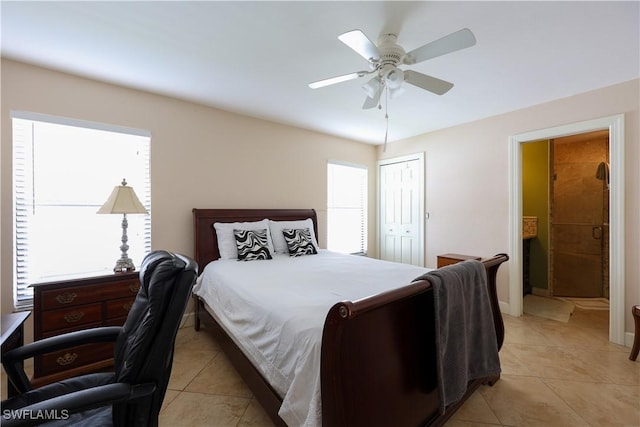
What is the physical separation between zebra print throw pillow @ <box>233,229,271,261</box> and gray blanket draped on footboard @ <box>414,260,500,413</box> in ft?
6.33

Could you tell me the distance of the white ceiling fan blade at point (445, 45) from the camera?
1.44 metres

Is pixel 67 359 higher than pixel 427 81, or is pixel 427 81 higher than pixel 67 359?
pixel 427 81

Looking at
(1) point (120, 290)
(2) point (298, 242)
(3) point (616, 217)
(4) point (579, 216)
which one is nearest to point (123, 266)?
(1) point (120, 290)

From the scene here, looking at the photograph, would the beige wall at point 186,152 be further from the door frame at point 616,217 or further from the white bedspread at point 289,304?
the door frame at point 616,217

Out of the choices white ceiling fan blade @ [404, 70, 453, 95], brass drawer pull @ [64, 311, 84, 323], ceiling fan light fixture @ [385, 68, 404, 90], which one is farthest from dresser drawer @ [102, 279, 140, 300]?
white ceiling fan blade @ [404, 70, 453, 95]

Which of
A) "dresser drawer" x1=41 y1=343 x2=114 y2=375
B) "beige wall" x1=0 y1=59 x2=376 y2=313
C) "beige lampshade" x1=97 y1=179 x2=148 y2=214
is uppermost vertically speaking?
"beige wall" x1=0 y1=59 x2=376 y2=313

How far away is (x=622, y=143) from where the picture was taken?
8.46 ft

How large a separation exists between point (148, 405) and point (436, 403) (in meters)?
1.42

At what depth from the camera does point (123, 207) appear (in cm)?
231

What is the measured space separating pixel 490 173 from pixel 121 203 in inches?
162

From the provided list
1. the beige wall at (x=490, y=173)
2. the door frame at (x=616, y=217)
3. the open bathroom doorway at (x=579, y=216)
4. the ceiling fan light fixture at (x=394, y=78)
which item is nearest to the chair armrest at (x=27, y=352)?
the ceiling fan light fixture at (x=394, y=78)

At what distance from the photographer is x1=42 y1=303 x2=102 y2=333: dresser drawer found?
1.95 m

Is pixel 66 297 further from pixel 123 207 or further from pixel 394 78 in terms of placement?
pixel 394 78

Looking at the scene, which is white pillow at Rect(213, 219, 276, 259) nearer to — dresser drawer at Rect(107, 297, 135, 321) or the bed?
dresser drawer at Rect(107, 297, 135, 321)
